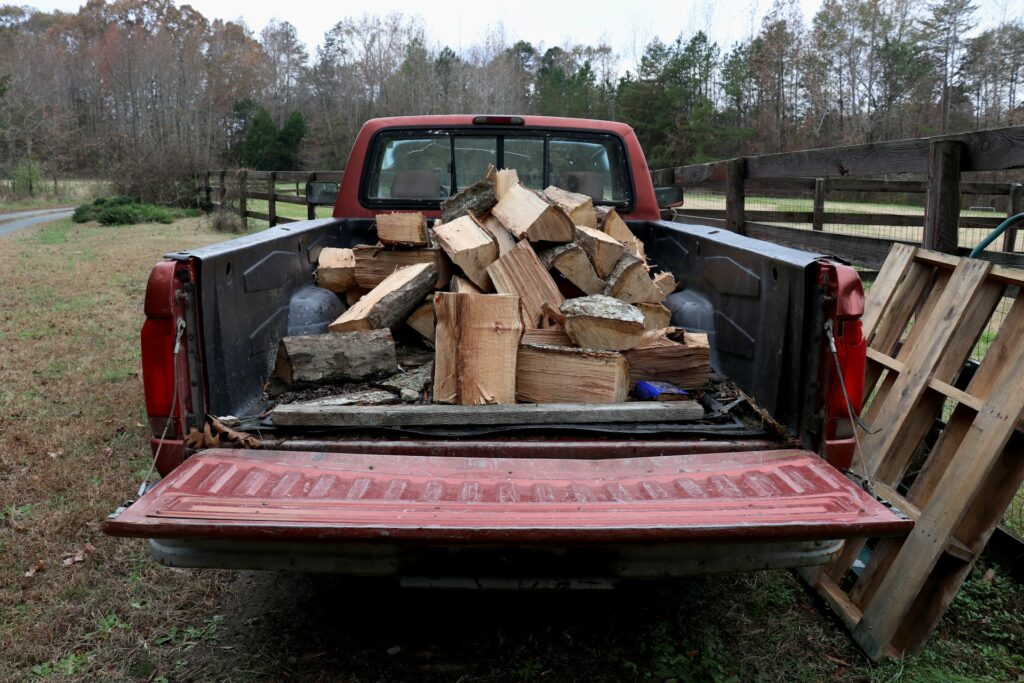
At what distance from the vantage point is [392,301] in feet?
10.3

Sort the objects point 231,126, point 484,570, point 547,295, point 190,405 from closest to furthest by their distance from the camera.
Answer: point 484,570
point 190,405
point 547,295
point 231,126

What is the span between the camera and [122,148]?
2752 cm

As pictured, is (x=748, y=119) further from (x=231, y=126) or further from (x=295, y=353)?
(x=295, y=353)

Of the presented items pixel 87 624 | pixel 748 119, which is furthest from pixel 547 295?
pixel 748 119

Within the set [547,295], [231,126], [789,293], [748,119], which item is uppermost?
[789,293]

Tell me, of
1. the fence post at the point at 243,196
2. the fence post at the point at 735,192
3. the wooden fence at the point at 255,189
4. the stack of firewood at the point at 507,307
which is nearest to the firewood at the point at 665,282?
the stack of firewood at the point at 507,307

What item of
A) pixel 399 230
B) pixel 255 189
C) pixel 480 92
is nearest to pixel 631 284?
pixel 399 230

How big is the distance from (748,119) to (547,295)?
4302 centimetres

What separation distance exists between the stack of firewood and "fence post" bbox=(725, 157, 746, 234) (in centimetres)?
344

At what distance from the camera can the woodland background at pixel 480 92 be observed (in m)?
31.5

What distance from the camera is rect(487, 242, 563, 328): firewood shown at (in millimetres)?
3082

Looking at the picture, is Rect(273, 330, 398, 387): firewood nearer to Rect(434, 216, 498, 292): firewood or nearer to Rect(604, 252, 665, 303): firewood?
Rect(434, 216, 498, 292): firewood

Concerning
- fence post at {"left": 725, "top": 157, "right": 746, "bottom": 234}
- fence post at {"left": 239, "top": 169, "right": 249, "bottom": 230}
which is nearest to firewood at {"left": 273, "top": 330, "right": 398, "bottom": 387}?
fence post at {"left": 725, "top": 157, "right": 746, "bottom": 234}

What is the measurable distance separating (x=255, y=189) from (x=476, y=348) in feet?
60.3
